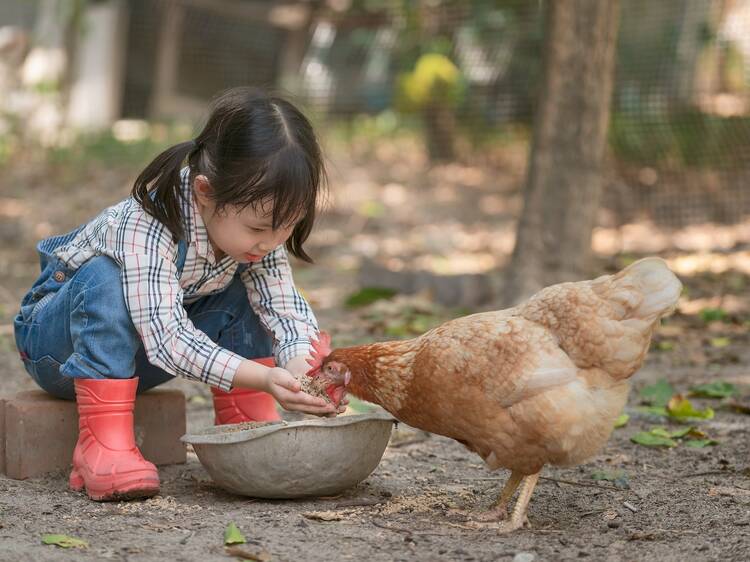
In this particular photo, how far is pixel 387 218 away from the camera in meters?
7.73

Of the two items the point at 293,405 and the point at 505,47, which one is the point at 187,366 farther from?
the point at 505,47

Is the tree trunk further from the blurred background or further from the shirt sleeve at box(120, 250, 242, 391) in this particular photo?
the shirt sleeve at box(120, 250, 242, 391)

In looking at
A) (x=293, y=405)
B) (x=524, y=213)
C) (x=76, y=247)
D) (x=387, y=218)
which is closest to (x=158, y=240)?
(x=76, y=247)

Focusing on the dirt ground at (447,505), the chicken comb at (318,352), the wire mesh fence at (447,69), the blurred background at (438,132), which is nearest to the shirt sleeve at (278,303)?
the chicken comb at (318,352)

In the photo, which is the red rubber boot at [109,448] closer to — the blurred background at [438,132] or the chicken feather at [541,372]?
the chicken feather at [541,372]

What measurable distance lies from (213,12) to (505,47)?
10.7ft

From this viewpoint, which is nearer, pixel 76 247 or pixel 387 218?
pixel 76 247

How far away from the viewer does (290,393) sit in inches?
101

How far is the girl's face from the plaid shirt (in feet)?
0.17

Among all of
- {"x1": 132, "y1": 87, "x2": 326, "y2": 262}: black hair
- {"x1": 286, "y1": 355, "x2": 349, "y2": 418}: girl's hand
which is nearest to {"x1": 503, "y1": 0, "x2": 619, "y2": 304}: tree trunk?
{"x1": 286, "y1": 355, "x2": 349, "y2": 418}: girl's hand

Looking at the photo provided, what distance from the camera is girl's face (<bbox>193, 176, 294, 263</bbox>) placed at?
104 inches

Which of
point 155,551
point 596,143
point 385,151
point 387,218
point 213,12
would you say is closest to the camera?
point 155,551

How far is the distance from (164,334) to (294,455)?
48 centimetres

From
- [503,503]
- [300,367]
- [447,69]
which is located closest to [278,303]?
[300,367]
